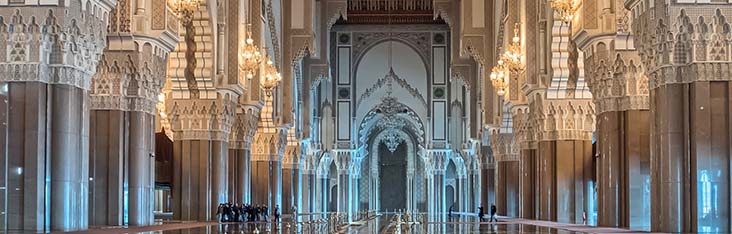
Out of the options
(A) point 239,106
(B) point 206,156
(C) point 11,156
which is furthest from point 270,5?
(C) point 11,156

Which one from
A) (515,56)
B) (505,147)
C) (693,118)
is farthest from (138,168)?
(505,147)

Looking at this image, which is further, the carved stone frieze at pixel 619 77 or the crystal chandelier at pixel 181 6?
the crystal chandelier at pixel 181 6

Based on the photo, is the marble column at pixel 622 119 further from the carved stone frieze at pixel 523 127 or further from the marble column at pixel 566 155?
the carved stone frieze at pixel 523 127

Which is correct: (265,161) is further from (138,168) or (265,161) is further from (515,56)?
(138,168)

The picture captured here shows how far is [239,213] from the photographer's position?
29250mm

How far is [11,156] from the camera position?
16203 mm

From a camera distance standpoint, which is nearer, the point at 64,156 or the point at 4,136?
the point at 4,136

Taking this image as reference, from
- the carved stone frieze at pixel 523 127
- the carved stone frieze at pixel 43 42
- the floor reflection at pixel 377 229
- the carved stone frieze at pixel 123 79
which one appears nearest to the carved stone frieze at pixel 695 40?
the floor reflection at pixel 377 229

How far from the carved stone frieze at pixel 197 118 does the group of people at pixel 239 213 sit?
1912 millimetres

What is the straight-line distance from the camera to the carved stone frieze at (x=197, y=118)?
92.3 feet

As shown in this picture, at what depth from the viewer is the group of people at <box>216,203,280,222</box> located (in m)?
27.9

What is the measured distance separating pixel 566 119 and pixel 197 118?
9496 mm

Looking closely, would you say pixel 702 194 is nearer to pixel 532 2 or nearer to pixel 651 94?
pixel 651 94

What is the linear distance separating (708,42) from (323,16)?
3195cm
